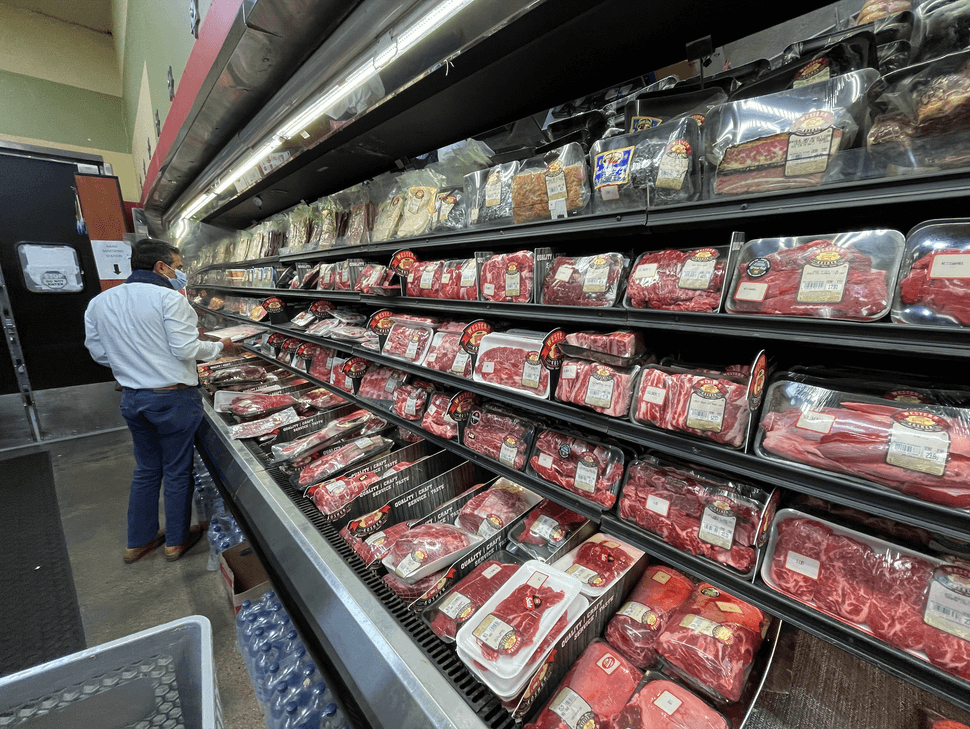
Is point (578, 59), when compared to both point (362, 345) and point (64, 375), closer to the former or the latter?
point (362, 345)

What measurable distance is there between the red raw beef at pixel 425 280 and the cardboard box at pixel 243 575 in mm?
A: 1650

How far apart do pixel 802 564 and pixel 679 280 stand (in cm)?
74

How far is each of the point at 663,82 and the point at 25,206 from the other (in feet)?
22.1

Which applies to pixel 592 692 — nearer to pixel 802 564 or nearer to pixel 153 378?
pixel 802 564

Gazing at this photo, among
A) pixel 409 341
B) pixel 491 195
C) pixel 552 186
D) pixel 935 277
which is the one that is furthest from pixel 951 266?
pixel 409 341

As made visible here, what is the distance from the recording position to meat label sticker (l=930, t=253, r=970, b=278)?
2.29 ft

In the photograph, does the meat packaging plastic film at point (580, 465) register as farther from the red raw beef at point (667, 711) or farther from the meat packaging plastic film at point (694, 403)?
the red raw beef at point (667, 711)

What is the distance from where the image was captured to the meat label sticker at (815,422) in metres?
0.87

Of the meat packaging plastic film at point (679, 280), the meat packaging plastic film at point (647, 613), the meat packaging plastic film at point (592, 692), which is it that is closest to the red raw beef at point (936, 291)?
the meat packaging plastic film at point (679, 280)

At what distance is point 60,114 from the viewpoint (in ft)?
27.2

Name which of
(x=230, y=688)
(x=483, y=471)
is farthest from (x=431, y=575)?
(x=230, y=688)

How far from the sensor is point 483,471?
7.17ft

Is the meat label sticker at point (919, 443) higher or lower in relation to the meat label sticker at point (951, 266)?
lower

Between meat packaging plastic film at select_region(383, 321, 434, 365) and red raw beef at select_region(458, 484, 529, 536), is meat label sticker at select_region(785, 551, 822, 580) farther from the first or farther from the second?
meat packaging plastic film at select_region(383, 321, 434, 365)
